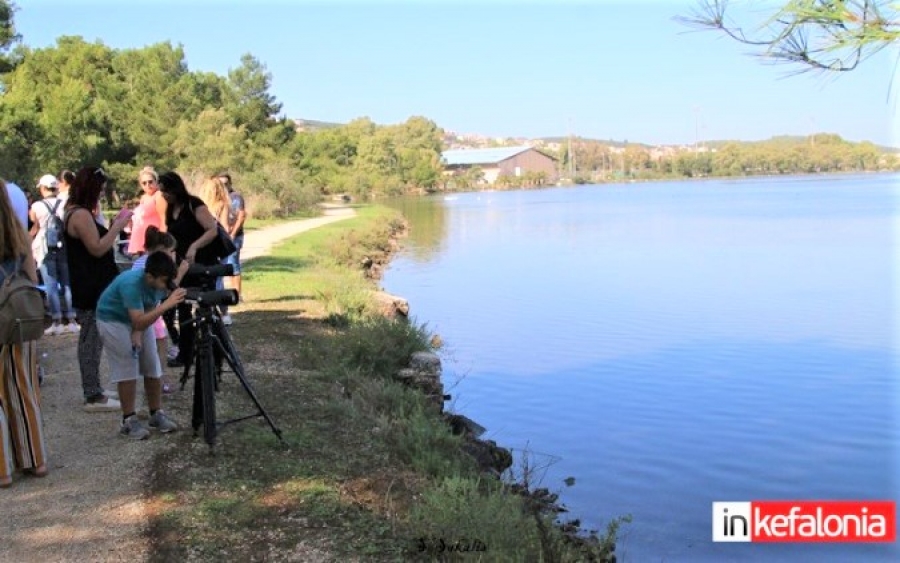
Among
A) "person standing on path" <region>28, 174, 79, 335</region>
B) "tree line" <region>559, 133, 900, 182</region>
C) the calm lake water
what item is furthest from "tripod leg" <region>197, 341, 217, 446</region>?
"tree line" <region>559, 133, 900, 182</region>

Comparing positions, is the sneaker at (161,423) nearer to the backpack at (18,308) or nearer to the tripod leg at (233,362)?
the tripod leg at (233,362)

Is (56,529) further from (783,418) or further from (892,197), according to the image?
(892,197)

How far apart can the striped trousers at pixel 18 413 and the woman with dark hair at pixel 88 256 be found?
1134 millimetres

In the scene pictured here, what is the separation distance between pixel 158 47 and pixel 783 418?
54953 millimetres

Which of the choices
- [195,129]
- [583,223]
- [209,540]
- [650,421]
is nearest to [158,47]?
[195,129]

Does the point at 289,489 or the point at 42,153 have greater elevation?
the point at 42,153

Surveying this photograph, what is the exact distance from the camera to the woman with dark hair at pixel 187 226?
6992 millimetres

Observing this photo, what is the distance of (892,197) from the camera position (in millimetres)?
58531

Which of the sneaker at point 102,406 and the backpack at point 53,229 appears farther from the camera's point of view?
the backpack at point 53,229

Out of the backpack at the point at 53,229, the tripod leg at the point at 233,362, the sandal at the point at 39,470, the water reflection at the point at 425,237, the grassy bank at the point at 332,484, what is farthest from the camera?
the water reflection at the point at 425,237

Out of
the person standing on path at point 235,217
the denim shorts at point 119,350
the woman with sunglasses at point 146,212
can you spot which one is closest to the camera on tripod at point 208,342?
the denim shorts at point 119,350

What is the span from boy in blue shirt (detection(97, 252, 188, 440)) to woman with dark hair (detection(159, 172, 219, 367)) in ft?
2.16

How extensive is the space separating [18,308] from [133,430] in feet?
4.34

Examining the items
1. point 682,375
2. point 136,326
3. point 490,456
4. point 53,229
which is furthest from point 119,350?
point 682,375
